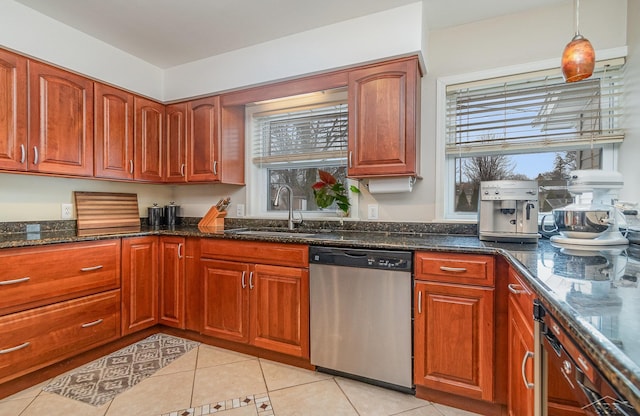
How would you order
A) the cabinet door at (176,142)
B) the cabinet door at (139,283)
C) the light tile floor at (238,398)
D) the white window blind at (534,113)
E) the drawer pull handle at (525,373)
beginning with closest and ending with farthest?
the drawer pull handle at (525,373), the light tile floor at (238,398), the white window blind at (534,113), the cabinet door at (139,283), the cabinet door at (176,142)

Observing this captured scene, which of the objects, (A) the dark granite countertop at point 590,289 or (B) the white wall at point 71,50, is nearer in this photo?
(A) the dark granite countertop at point 590,289

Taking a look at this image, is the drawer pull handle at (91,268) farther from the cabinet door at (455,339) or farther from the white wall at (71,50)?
the cabinet door at (455,339)

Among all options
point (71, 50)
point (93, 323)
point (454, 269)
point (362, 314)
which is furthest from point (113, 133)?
point (454, 269)

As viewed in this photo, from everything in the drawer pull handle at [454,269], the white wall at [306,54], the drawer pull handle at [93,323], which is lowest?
the drawer pull handle at [93,323]

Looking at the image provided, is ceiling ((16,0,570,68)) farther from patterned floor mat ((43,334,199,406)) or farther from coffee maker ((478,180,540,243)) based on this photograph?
patterned floor mat ((43,334,199,406))

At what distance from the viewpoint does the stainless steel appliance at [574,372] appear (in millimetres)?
538

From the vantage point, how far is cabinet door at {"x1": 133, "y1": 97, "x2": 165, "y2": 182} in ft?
Result: 9.27

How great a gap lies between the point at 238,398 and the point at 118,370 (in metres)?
0.92

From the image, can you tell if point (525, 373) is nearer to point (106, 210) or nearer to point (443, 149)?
point (443, 149)

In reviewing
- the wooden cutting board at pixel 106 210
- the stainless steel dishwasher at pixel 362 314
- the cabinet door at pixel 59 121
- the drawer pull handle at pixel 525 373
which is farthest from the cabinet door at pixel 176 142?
the drawer pull handle at pixel 525 373

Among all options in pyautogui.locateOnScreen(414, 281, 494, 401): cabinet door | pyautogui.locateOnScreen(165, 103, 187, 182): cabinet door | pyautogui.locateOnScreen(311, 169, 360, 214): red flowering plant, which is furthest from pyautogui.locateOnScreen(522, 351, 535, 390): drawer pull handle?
pyautogui.locateOnScreen(165, 103, 187, 182): cabinet door

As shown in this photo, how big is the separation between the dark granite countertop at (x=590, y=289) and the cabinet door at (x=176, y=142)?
117cm

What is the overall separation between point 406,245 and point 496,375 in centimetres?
79

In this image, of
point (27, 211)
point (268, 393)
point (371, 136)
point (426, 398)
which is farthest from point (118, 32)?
point (426, 398)
